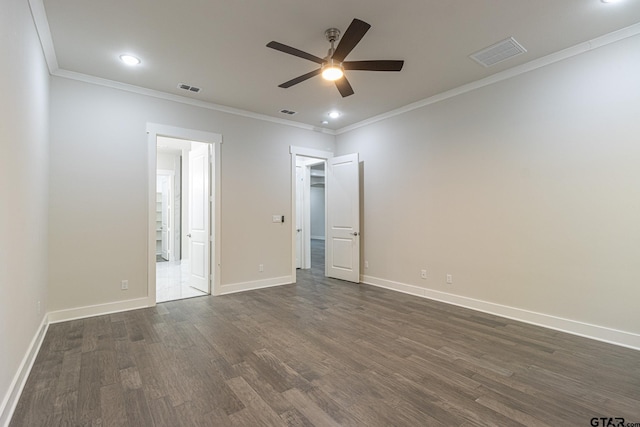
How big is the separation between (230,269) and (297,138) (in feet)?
8.94

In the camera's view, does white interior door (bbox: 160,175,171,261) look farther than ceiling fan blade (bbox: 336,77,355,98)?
Yes

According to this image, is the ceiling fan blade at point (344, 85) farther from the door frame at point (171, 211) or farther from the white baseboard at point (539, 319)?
Answer: the door frame at point (171, 211)

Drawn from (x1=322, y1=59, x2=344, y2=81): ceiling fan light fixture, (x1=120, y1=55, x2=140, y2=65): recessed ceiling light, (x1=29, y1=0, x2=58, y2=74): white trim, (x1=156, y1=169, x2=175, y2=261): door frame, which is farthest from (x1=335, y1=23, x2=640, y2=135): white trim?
(x1=156, y1=169, x2=175, y2=261): door frame

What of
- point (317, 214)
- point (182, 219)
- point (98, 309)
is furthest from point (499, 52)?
point (317, 214)

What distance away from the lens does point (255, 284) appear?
206 inches

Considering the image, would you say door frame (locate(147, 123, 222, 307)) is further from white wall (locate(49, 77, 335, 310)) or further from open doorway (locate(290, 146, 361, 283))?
open doorway (locate(290, 146, 361, 283))

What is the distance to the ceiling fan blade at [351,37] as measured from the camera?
2273mm

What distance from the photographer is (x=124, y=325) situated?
11.5ft

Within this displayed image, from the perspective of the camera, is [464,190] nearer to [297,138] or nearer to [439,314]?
[439,314]

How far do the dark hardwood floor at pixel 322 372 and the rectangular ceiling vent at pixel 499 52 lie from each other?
3.04m

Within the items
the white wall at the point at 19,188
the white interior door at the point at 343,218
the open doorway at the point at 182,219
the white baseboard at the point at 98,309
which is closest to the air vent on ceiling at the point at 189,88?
the open doorway at the point at 182,219

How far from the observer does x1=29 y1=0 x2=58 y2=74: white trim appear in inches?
99.5

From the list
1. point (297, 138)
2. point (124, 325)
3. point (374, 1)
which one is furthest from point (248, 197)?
point (374, 1)

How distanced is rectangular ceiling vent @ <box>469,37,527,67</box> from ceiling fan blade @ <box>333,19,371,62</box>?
5.41ft
